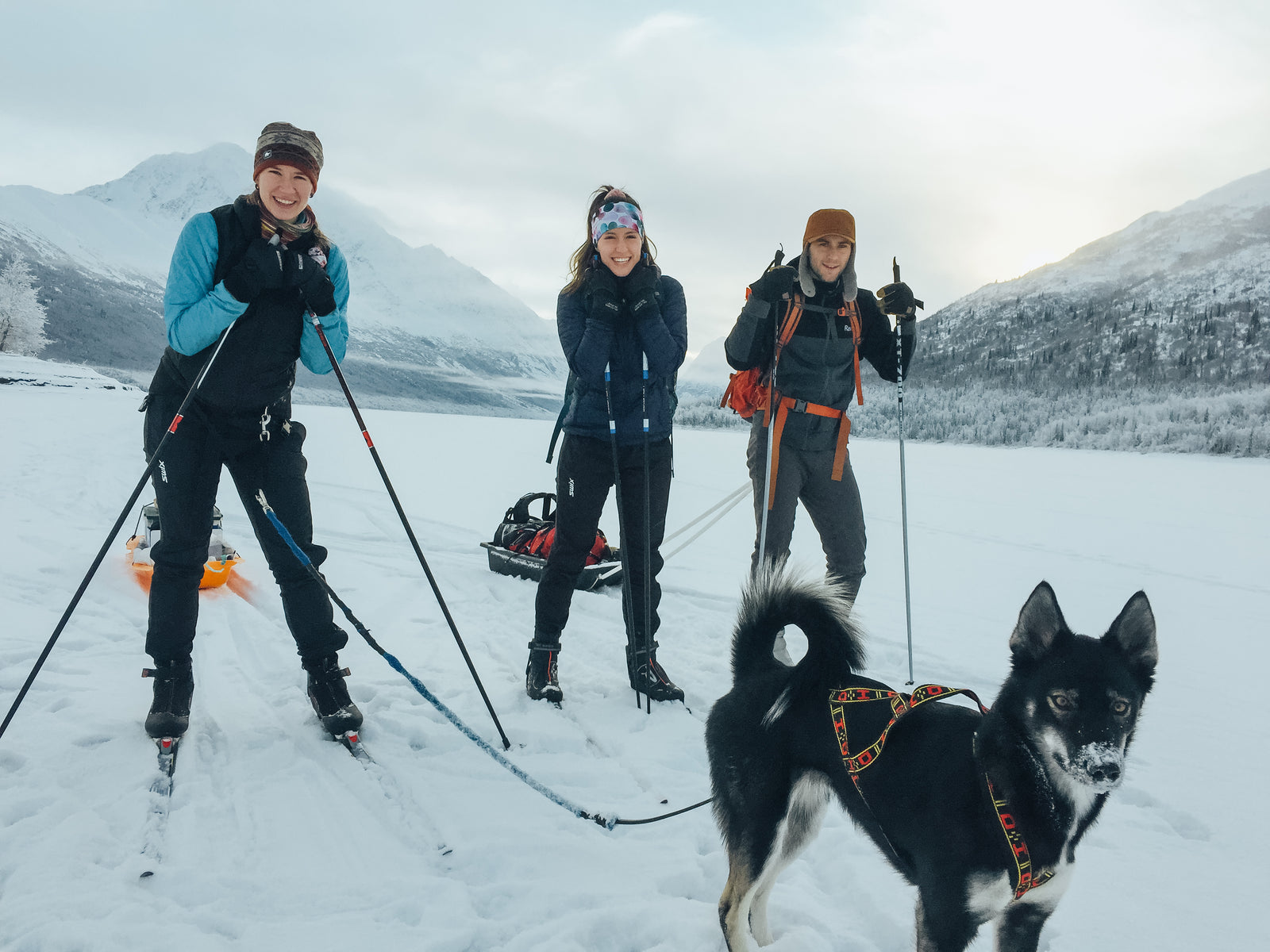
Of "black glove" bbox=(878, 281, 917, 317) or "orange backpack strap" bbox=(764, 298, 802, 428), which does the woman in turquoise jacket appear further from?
"black glove" bbox=(878, 281, 917, 317)

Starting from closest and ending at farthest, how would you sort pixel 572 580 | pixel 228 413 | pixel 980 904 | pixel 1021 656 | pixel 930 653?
1. pixel 980 904
2. pixel 1021 656
3. pixel 228 413
4. pixel 572 580
5. pixel 930 653

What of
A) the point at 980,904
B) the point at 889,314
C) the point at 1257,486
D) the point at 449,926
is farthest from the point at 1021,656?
the point at 1257,486

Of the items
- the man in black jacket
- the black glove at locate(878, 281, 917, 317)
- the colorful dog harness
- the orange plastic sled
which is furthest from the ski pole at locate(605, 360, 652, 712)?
the orange plastic sled

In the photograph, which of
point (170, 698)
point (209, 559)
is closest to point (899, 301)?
point (170, 698)

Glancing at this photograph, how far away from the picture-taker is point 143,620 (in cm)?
458

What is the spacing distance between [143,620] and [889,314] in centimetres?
537

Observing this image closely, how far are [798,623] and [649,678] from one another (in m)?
1.77

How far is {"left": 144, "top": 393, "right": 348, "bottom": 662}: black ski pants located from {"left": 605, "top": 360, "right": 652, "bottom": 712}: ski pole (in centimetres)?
148

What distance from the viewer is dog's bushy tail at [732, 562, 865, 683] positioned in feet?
6.59

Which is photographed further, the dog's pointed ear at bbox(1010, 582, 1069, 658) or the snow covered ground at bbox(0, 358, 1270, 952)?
the snow covered ground at bbox(0, 358, 1270, 952)

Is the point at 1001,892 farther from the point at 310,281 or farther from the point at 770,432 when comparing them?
the point at 310,281

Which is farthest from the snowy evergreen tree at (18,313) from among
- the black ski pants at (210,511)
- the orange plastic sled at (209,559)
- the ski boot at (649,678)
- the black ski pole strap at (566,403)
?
the ski boot at (649,678)

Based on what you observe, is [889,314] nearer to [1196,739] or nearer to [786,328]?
[786,328]

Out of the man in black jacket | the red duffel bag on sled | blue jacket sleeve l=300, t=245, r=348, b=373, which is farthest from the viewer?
the red duffel bag on sled
